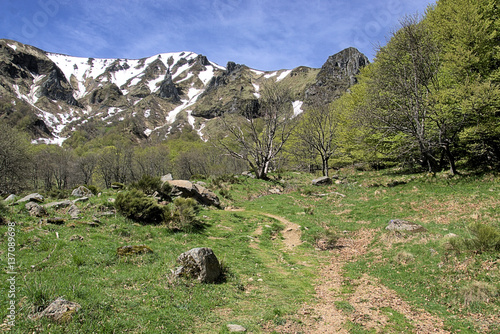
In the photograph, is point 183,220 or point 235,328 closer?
point 235,328

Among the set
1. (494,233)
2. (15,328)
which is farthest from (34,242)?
(494,233)

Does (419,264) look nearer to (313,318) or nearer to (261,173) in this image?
(313,318)

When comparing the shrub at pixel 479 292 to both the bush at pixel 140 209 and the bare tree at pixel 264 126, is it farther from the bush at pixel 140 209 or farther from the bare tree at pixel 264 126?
the bare tree at pixel 264 126

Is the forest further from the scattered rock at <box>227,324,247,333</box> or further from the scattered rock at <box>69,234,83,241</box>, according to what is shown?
the scattered rock at <box>227,324,247,333</box>

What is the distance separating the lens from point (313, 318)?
6.80m

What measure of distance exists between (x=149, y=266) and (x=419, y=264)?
9326 mm

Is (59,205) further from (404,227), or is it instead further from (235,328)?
(404,227)

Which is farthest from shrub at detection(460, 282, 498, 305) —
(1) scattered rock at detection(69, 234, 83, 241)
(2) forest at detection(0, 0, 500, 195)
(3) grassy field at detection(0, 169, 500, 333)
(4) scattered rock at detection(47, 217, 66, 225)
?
(2) forest at detection(0, 0, 500, 195)

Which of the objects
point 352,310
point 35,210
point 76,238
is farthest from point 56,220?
point 352,310

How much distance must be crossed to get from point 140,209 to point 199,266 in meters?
6.34

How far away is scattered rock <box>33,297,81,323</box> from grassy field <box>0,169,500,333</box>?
0.40 ft

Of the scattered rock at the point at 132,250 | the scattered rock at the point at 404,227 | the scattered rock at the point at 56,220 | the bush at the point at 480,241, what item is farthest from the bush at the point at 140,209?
the bush at the point at 480,241

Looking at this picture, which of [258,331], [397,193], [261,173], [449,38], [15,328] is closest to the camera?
[15,328]

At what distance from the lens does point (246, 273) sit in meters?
9.39
